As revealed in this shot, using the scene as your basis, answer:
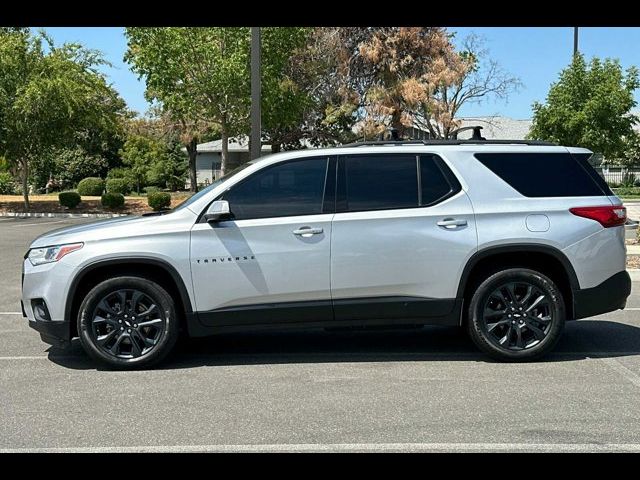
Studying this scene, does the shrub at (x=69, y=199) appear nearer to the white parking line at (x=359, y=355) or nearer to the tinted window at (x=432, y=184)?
the white parking line at (x=359, y=355)

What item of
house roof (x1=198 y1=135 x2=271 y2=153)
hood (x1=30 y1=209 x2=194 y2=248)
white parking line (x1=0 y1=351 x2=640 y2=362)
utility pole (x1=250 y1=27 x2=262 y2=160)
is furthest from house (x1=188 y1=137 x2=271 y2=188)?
hood (x1=30 y1=209 x2=194 y2=248)

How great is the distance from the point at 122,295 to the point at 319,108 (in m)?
32.3

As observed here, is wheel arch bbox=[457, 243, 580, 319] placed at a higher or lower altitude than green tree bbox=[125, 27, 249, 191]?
lower

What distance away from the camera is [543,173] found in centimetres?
652

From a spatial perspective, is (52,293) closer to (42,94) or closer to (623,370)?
(623,370)

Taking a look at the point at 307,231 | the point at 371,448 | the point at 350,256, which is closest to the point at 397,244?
the point at 350,256

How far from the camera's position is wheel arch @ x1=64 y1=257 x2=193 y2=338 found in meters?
6.07

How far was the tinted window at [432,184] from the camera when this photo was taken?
6348 millimetres

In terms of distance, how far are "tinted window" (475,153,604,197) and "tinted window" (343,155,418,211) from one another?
0.69 m

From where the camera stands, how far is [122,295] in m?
6.13

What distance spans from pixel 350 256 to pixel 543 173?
195 cm

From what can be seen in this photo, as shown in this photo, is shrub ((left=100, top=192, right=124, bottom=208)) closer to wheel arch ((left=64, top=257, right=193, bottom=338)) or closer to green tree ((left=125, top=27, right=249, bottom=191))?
green tree ((left=125, top=27, right=249, bottom=191))

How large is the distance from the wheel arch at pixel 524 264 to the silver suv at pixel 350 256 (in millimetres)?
12
